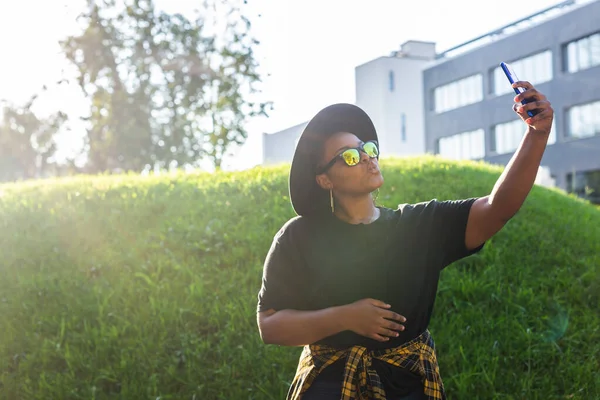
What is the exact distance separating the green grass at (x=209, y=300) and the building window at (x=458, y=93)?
100 feet

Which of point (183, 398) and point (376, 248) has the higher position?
point (376, 248)

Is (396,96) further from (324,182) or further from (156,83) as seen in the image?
(324,182)

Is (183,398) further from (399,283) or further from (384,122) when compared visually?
(384,122)

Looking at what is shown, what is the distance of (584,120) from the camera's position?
32.5m

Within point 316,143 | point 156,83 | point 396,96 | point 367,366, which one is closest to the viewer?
point 367,366

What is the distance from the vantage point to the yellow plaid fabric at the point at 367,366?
2.49 metres

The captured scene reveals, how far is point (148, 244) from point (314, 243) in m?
5.11

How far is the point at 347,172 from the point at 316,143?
0.19 m

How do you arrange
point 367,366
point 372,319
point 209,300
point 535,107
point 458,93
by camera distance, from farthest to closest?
point 458,93, point 209,300, point 367,366, point 372,319, point 535,107

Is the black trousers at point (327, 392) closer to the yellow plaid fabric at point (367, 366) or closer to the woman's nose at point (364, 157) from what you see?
the yellow plaid fabric at point (367, 366)

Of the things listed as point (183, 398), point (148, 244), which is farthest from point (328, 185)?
point (148, 244)

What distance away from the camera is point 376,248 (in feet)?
8.60

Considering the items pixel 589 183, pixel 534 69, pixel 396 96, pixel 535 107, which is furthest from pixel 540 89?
pixel 535 107

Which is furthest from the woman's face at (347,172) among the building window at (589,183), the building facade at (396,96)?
the building facade at (396,96)
